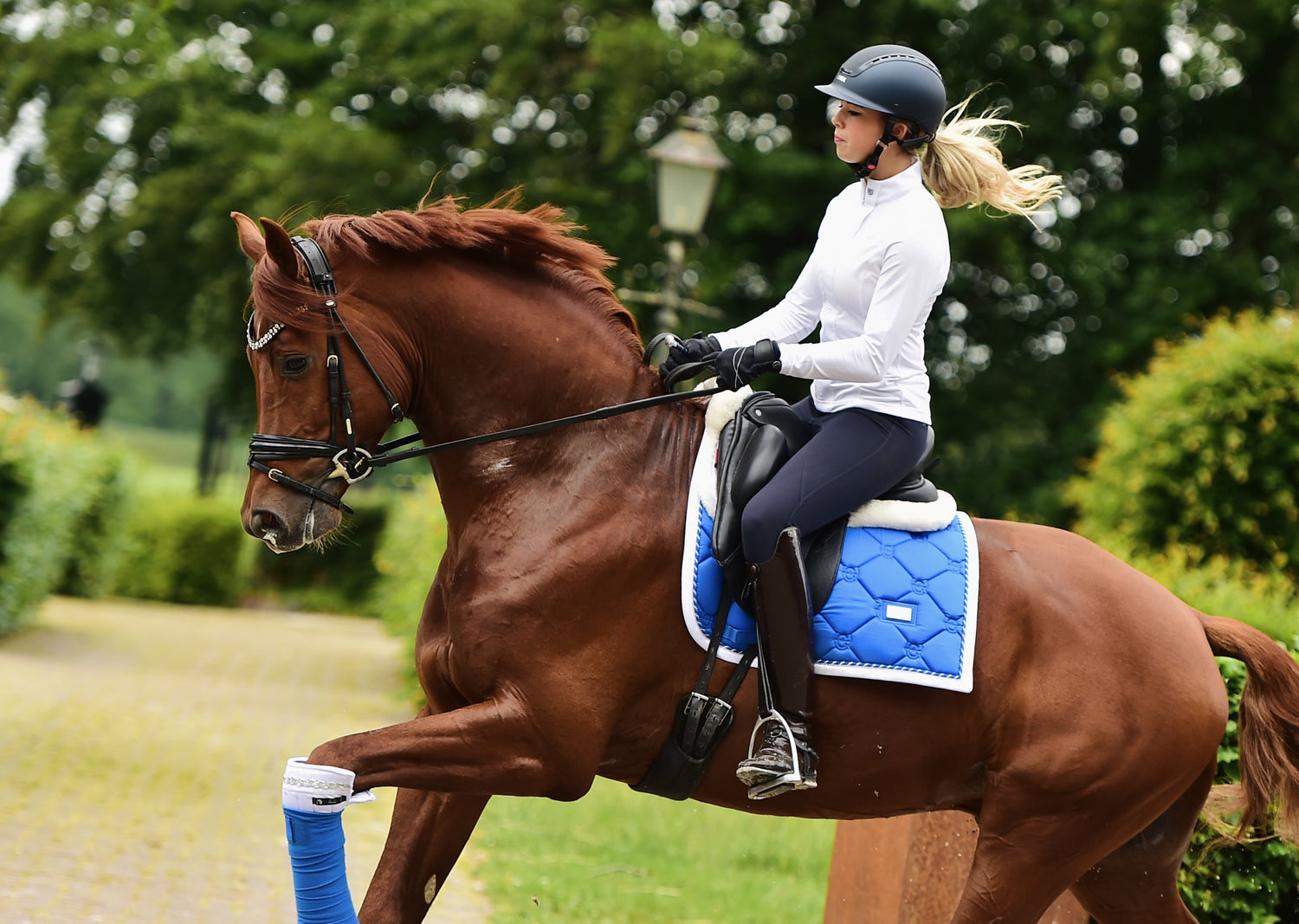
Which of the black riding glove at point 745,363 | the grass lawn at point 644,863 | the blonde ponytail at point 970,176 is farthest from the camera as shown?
the grass lawn at point 644,863

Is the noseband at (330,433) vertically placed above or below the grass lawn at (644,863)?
above

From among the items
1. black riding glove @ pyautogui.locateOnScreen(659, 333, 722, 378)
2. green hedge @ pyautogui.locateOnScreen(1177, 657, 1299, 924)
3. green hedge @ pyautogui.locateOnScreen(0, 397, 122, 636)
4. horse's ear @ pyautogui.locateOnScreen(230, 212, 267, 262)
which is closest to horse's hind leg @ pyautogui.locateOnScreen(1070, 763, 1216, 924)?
green hedge @ pyautogui.locateOnScreen(1177, 657, 1299, 924)

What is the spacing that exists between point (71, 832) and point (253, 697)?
6.09 metres

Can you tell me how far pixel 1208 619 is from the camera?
15.0 ft

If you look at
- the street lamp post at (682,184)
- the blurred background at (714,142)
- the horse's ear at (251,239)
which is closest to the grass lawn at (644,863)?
the horse's ear at (251,239)

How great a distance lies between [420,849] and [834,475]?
178cm

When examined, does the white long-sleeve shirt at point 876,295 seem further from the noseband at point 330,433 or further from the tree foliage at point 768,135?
the tree foliage at point 768,135

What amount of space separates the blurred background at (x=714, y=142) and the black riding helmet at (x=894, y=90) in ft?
36.6

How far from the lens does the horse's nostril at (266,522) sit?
12.4ft

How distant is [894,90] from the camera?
401 cm

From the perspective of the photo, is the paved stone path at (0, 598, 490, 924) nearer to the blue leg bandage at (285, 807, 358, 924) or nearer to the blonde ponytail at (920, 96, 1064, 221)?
the blue leg bandage at (285, 807, 358, 924)

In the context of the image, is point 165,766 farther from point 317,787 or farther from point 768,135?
point 768,135

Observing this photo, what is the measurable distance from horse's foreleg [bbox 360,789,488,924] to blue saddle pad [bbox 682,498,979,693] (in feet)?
3.27

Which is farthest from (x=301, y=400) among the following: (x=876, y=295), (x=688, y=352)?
(x=876, y=295)
